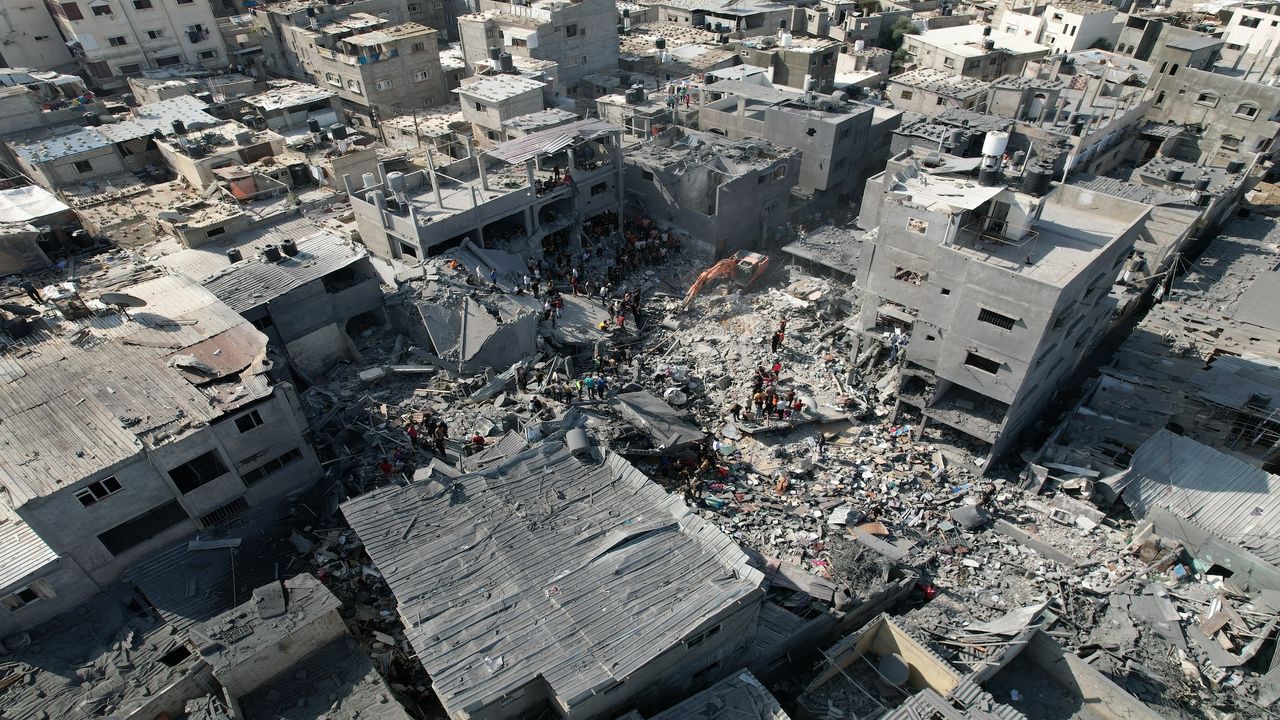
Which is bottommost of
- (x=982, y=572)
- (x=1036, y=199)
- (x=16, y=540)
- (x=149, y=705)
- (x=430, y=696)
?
(x=982, y=572)

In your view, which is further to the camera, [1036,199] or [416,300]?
[416,300]

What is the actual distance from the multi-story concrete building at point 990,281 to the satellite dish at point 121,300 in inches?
991

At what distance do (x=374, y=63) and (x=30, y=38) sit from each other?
90.1 ft

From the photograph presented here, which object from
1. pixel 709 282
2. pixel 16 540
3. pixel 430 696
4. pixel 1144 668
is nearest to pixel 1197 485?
pixel 1144 668

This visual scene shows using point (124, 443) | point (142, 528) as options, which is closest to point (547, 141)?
point (124, 443)

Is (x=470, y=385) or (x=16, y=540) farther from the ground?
Result: (x=16, y=540)

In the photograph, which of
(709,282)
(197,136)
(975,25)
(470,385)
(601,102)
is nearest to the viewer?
(470,385)

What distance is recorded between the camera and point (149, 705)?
14.6m

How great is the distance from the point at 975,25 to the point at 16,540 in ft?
231

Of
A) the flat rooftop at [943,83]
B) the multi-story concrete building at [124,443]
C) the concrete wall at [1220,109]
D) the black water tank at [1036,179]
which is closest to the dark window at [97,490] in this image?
the multi-story concrete building at [124,443]

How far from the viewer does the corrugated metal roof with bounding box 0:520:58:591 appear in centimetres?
1569

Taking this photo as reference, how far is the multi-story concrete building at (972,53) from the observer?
50062mm

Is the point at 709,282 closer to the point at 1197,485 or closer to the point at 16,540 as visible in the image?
the point at 1197,485

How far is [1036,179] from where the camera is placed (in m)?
22.9
